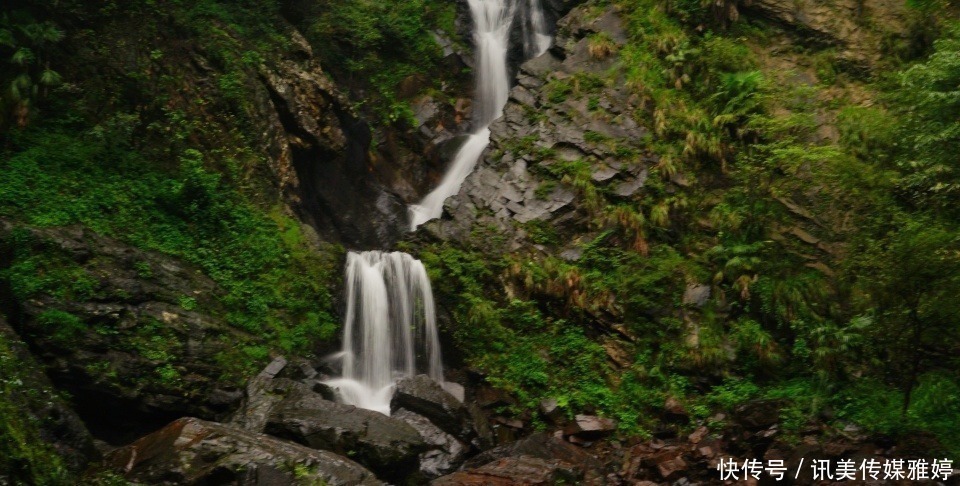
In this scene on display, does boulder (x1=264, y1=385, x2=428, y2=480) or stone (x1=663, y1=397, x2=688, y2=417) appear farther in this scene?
stone (x1=663, y1=397, x2=688, y2=417)

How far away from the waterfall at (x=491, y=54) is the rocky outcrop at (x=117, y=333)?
9.19m

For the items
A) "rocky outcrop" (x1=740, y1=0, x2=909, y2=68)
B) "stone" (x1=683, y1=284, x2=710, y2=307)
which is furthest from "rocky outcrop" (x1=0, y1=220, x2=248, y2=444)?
"rocky outcrop" (x1=740, y1=0, x2=909, y2=68)

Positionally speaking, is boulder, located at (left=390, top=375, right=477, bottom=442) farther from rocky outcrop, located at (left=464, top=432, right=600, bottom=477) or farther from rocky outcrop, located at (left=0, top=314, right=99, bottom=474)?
rocky outcrop, located at (left=0, top=314, right=99, bottom=474)

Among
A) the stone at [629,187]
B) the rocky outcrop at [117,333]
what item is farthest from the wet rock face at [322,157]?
the stone at [629,187]

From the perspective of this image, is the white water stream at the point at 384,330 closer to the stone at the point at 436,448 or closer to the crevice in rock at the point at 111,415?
the stone at the point at 436,448

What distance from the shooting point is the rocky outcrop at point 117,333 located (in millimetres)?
10500

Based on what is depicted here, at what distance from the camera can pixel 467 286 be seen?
15094 millimetres

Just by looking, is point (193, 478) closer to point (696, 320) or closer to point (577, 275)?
point (577, 275)

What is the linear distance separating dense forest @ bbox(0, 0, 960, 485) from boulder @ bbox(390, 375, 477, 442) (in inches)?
33.7

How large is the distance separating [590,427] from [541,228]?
4.90 metres

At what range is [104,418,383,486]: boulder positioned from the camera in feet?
28.5

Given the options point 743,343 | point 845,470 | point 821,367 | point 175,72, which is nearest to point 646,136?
point 743,343

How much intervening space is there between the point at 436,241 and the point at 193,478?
8313mm

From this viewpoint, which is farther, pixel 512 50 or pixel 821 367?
pixel 512 50
